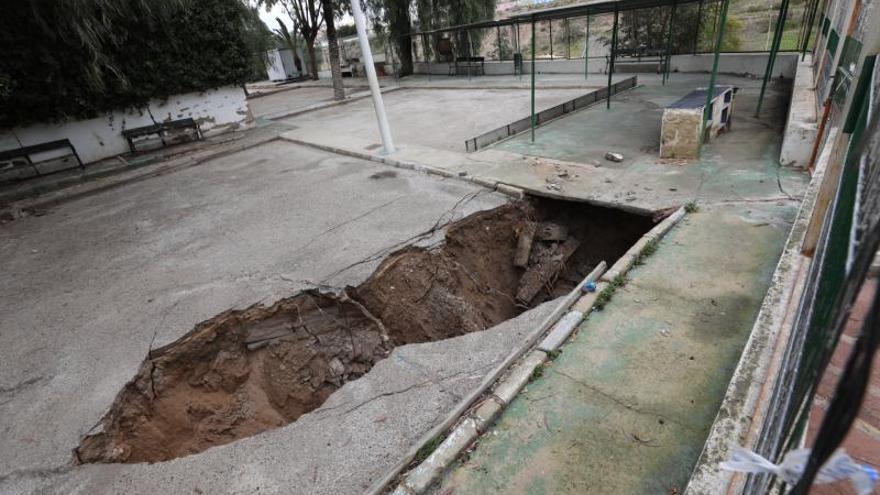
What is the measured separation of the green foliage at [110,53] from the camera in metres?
8.74

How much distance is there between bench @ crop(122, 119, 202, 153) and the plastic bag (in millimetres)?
13806

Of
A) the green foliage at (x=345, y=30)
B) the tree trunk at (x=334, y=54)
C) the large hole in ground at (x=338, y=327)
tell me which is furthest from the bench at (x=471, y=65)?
the large hole in ground at (x=338, y=327)

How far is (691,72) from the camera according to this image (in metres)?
14.7

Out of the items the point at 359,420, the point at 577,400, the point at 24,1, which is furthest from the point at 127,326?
the point at 24,1

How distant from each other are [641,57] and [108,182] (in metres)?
17.6

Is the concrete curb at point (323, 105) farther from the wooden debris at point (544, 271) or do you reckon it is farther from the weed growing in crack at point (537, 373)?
the weed growing in crack at point (537, 373)

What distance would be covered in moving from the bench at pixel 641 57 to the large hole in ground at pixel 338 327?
1172 cm

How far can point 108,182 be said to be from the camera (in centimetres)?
940

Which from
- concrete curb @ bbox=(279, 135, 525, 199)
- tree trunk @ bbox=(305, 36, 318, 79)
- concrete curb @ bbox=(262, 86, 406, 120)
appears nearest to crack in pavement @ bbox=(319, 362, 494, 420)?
concrete curb @ bbox=(279, 135, 525, 199)

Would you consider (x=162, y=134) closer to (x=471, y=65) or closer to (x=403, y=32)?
(x=403, y=32)

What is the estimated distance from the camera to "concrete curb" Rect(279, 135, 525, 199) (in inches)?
261

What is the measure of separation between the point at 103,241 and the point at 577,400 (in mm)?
7162

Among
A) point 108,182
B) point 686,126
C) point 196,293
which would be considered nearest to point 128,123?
point 108,182

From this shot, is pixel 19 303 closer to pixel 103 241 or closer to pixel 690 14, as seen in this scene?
pixel 103 241
